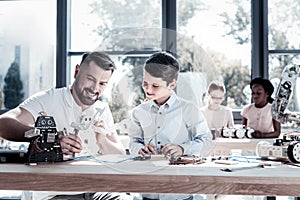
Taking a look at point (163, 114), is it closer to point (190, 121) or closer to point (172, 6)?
point (190, 121)

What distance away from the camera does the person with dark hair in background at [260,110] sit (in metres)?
3.55

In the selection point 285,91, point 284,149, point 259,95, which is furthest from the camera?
point 259,95

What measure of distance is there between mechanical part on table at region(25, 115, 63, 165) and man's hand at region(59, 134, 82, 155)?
→ 5 centimetres

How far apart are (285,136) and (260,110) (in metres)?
2.51

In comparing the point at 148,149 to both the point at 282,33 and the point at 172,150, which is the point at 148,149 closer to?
the point at 172,150

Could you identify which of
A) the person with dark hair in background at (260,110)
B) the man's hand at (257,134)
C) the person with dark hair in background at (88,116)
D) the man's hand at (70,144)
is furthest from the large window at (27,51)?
the man's hand at (70,144)

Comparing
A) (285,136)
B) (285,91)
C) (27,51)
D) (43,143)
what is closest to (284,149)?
(285,136)

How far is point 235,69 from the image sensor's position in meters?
4.44

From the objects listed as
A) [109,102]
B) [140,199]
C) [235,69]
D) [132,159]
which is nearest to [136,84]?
[109,102]

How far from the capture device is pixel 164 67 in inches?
42.6

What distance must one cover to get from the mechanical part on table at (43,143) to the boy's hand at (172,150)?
0.97 ft

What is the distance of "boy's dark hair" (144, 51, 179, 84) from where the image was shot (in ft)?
3.53

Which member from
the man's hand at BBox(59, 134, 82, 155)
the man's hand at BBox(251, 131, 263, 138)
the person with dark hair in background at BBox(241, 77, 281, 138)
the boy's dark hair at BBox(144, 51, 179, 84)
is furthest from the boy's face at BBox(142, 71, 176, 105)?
the person with dark hair in background at BBox(241, 77, 281, 138)

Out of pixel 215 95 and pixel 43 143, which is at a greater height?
pixel 215 95
